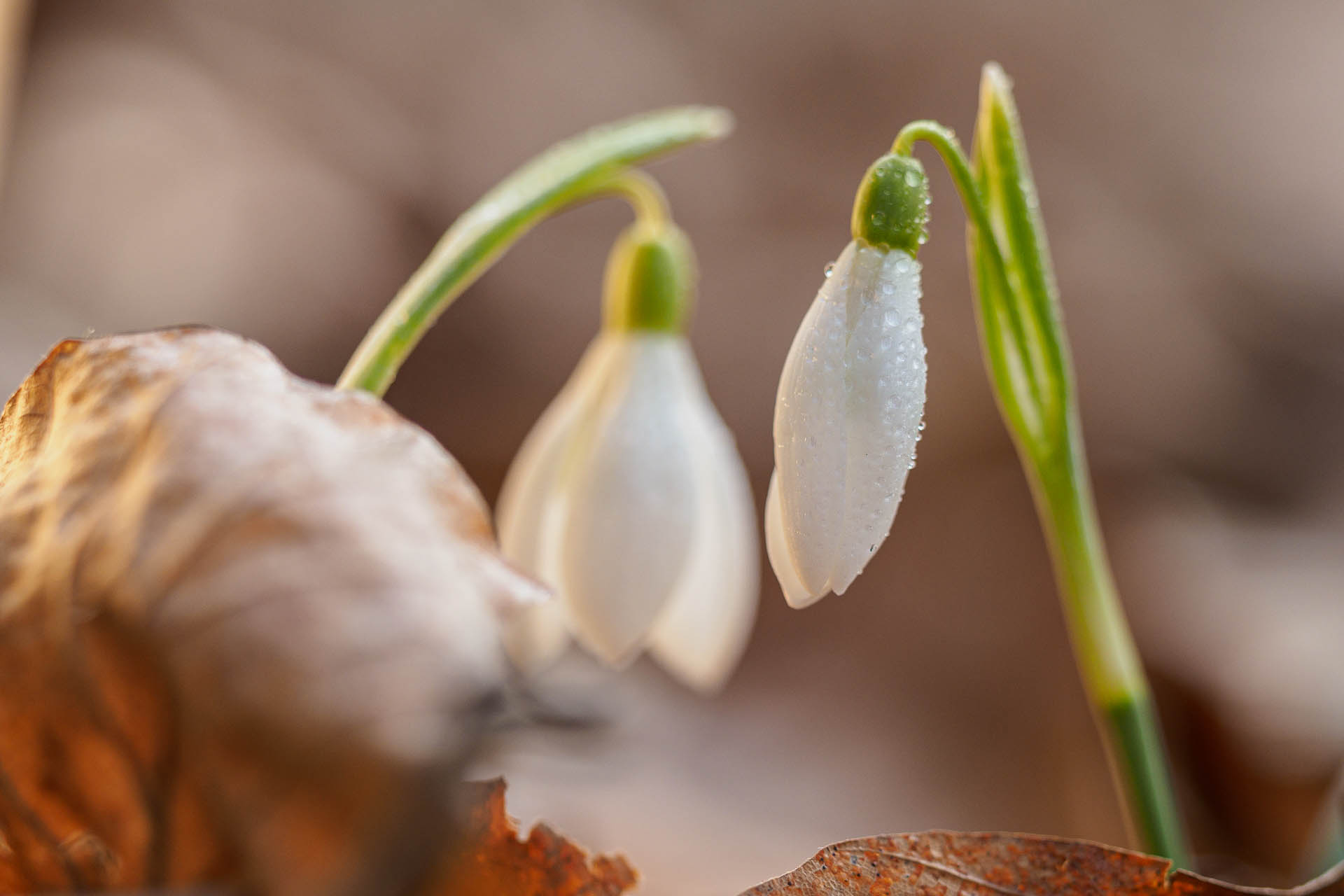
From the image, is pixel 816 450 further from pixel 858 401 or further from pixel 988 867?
pixel 988 867

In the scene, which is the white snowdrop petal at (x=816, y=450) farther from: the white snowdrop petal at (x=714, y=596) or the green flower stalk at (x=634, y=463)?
the white snowdrop petal at (x=714, y=596)

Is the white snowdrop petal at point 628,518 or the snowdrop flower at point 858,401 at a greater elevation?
the snowdrop flower at point 858,401

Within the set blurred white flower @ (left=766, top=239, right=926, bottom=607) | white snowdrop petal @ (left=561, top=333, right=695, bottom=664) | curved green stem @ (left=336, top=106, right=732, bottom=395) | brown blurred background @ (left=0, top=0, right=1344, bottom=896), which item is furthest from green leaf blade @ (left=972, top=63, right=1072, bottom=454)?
brown blurred background @ (left=0, top=0, right=1344, bottom=896)

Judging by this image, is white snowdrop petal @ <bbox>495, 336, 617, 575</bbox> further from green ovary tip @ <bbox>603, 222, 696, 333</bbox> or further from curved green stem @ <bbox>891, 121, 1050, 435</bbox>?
curved green stem @ <bbox>891, 121, 1050, 435</bbox>

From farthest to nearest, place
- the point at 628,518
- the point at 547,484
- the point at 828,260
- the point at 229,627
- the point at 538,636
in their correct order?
the point at 828,260 < the point at 538,636 < the point at 547,484 < the point at 628,518 < the point at 229,627

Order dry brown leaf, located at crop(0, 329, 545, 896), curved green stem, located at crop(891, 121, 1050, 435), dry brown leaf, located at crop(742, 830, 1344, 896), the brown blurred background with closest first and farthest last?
dry brown leaf, located at crop(0, 329, 545, 896) < dry brown leaf, located at crop(742, 830, 1344, 896) < curved green stem, located at crop(891, 121, 1050, 435) < the brown blurred background

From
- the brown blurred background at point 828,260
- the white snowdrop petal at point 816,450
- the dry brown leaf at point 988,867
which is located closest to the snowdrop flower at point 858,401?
the white snowdrop petal at point 816,450

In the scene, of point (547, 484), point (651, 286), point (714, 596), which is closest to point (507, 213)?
point (651, 286)
